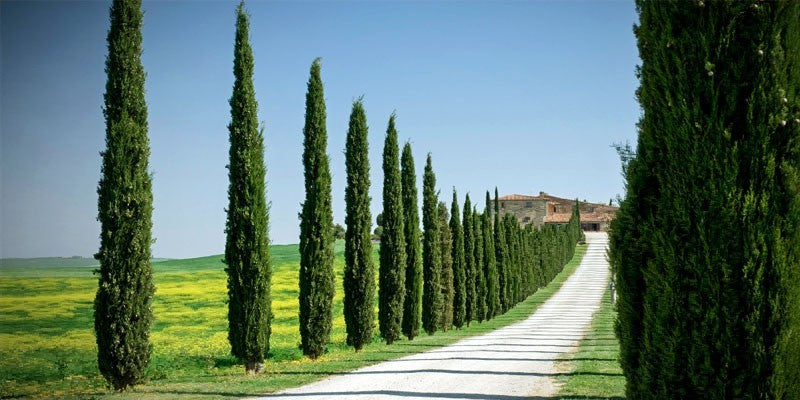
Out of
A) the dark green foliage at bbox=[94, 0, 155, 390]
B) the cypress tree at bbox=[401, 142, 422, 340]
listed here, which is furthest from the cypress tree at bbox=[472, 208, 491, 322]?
the dark green foliage at bbox=[94, 0, 155, 390]

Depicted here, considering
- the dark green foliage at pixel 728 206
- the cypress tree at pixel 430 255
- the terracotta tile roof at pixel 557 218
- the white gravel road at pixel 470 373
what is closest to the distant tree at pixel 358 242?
the white gravel road at pixel 470 373

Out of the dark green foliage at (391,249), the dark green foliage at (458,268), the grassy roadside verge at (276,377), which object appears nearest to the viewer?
the grassy roadside verge at (276,377)

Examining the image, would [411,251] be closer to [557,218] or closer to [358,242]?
[358,242]

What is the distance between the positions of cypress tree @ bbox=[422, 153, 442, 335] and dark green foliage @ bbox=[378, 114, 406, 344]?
4121 mm

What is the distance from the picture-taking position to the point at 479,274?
3444 centimetres

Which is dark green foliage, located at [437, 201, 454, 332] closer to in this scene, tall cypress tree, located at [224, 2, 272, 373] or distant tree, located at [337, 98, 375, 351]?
distant tree, located at [337, 98, 375, 351]

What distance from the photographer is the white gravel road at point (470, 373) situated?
34.6ft

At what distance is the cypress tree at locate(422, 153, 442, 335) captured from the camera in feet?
90.0

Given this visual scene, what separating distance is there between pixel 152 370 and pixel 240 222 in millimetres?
4815

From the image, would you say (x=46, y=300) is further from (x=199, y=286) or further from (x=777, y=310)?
(x=777, y=310)

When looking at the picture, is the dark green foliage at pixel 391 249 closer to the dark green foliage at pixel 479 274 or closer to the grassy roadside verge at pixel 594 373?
the grassy roadside verge at pixel 594 373

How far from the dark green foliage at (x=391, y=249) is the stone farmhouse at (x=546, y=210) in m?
85.6

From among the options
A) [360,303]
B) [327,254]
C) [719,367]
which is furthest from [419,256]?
[719,367]

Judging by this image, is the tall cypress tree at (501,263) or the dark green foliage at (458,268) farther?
the tall cypress tree at (501,263)
